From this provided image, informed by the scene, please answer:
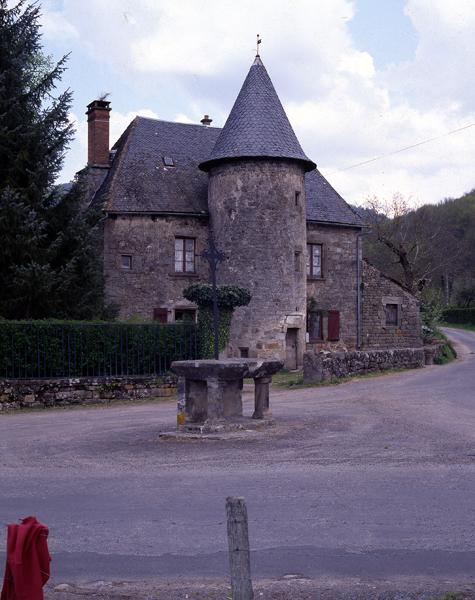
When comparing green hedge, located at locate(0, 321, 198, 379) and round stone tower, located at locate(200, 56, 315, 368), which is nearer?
green hedge, located at locate(0, 321, 198, 379)

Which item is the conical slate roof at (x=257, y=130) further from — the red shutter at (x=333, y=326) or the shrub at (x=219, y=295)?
the shrub at (x=219, y=295)

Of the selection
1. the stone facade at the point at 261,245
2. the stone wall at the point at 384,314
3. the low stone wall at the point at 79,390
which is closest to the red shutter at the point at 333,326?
the stone wall at the point at 384,314

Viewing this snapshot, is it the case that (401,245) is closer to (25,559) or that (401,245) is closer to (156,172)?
(156,172)

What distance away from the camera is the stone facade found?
27125mm

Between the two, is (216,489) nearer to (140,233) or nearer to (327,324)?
(140,233)

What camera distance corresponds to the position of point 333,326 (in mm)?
31234

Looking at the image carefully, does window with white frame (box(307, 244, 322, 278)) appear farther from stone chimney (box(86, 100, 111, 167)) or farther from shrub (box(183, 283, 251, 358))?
shrub (box(183, 283, 251, 358))

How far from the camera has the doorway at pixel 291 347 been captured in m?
28.2

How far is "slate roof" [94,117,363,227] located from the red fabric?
23.8 meters

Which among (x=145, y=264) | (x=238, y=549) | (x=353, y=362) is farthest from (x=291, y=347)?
(x=238, y=549)

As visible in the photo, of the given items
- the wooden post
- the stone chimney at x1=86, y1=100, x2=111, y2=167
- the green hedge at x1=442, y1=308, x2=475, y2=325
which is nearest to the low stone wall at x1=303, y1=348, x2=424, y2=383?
the stone chimney at x1=86, y1=100, x2=111, y2=167

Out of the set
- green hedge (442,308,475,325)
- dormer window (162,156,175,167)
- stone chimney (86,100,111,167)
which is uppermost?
stone chimney (86,100,111,167)

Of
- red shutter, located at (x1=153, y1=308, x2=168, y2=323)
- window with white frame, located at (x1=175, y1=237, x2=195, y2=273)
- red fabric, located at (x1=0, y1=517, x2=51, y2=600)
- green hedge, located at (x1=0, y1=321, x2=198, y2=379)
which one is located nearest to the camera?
red fabric, located at (x1=0, y1=517, x2=51, y2=600)

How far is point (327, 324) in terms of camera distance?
31203 millimetres
